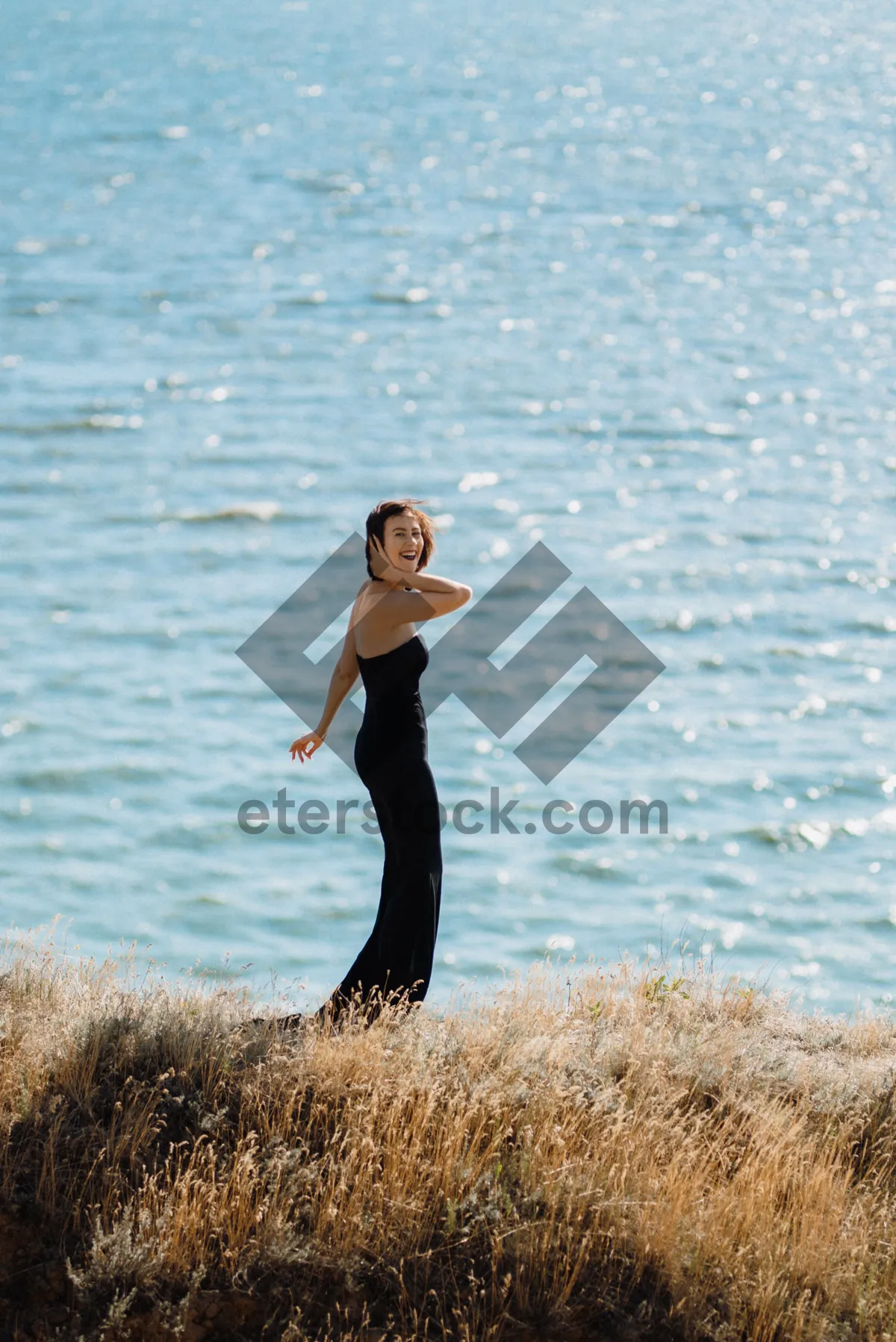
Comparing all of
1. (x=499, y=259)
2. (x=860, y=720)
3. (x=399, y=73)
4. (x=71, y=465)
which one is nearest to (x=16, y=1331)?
(x=860, y=720)

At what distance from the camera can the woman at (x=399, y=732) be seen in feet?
21.7

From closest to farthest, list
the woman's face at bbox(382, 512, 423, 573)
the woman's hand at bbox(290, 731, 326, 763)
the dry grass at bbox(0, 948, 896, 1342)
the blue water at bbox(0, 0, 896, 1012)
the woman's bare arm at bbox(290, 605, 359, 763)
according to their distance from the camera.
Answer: the dry grass at bbox(0, 948, 896, 1342) < the woman's face at bbox(382, 512, 423, 573) < the woman's bare arm at bbox(290, 605, 359, 763) < the woman's hand at bbox(290, 731, 326, 763) < the blue water at bbox(0, 0, 896, 1012)

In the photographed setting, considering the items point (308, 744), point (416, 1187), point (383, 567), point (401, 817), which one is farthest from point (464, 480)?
point (416, 1187)

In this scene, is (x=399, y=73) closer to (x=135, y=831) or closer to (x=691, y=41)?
A: (x=691, y=41)

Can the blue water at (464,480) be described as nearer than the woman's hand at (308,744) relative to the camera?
No

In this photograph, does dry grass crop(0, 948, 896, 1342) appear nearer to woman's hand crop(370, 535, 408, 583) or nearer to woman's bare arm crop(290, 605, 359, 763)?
woman's bare arm crop(290, 605, 359, 763)

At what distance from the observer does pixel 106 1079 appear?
20.8 feet

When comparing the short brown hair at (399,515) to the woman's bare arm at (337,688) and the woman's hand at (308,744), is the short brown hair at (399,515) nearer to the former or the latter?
the woman's bare arm at (337,688)

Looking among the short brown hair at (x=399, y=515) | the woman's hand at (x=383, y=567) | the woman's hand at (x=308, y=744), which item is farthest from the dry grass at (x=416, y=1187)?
the short brown hair at (x=399, y=515)

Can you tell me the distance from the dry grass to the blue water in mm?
1027

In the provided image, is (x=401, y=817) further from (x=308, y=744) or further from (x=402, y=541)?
(x=402, y=541)

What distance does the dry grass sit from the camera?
5.57 meters

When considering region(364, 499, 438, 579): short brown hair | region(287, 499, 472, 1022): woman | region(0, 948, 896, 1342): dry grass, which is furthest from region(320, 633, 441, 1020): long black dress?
region(364, 499, 438, 579): short brown hair

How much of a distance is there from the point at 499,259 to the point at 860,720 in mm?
23954
